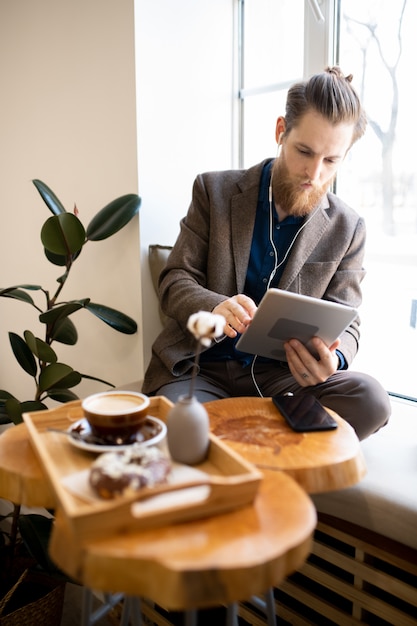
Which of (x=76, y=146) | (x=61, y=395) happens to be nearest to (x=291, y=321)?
(x=61, y=395)

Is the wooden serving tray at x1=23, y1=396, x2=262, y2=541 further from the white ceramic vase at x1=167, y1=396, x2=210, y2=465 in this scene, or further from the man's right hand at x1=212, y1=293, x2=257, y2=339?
the man's right hand at x1=212, y1=293, x2=257, y2=339

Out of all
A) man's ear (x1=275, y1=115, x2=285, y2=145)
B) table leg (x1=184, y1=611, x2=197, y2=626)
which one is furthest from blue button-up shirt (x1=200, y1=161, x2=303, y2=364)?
table leg (x1=184, y1=611, x2=197, y2=626)

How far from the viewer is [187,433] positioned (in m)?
0.86

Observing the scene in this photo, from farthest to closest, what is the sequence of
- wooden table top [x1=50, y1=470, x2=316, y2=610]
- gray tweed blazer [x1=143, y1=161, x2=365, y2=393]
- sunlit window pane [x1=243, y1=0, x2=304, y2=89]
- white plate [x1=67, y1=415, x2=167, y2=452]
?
sunlit window pane [x1=243, y1=0, x2=304, y2=89]
gray tweed blazer [x1=143, y1=161, x2=365, y2=393]
white plate [x1=67, y1=415, x2=167, y2=452]
wooden table top [x1=50, y1=470, x2=316, y2=610]

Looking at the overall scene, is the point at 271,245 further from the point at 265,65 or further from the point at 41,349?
the point at 265,65

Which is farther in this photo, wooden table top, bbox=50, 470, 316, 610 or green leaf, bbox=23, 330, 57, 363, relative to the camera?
green leaf, bbox=23, 330, 57, 363

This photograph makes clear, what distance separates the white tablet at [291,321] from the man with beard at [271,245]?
22 cm

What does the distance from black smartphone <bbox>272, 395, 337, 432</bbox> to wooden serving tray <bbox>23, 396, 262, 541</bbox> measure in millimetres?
229

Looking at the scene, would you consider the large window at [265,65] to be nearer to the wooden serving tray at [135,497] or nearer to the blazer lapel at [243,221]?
the blazer lapel at [243,221]

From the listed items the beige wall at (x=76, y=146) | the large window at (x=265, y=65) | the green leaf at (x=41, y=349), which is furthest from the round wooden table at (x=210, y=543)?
the large window at (x=265, y=65)

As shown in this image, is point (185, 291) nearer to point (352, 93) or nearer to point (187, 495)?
point (352, 93)

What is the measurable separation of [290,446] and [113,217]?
3.33 ft

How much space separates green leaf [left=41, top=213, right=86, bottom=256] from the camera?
5.19 feet

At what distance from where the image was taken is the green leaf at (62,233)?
158cm
